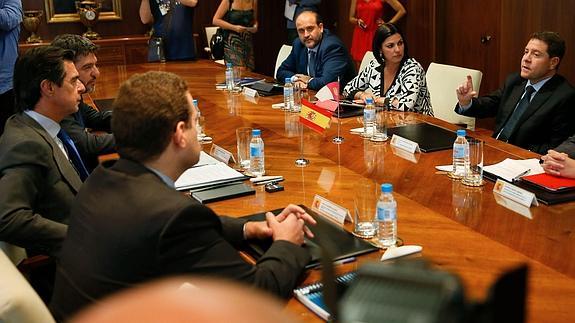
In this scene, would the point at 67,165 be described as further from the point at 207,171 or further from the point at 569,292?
the point at 569,292

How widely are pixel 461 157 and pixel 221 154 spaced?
3.10ft

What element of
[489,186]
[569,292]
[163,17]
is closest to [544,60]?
[489,186]

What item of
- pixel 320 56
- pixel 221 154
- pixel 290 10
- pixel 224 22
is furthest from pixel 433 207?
pixel 290 10

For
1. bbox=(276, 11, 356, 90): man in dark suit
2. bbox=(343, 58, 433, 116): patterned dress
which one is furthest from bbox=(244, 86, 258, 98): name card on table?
bbox=(343, 58, 433, 116): patterned dress

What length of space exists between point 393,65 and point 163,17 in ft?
8.88

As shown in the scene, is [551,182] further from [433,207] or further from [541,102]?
[541,102]

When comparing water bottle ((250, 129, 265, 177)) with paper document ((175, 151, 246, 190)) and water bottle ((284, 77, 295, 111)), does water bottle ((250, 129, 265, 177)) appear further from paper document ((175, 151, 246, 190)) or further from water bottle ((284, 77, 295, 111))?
water bottle ((284, 77, 295, 111))

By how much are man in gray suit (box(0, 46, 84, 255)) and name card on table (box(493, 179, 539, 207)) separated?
1389 mm

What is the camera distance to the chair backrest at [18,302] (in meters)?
1.38

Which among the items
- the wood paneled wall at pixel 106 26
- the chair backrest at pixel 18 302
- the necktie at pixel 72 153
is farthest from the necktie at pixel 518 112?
the wood paneled wall at pixel 106 26

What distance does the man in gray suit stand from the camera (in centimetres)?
213

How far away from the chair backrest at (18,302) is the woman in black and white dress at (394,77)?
2484 millimetres

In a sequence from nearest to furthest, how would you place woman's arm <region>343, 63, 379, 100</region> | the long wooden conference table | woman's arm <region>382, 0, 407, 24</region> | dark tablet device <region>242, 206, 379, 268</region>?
the long wooden conference table < dark tablet device <region>242, 206, 379, 268</region> < woman's arm <region>343, 63, 379, 100</region> < woman's arm <region>382, 0, 407, 24</region>

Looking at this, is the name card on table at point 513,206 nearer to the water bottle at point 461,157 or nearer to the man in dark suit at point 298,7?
the water bottle at point 461,157
